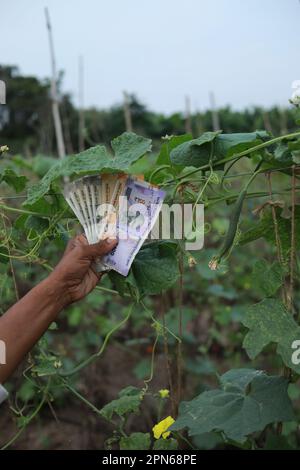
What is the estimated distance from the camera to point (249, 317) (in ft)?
3.22

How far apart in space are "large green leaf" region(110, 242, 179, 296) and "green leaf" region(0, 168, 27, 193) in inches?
11.6

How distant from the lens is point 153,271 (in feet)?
3.73

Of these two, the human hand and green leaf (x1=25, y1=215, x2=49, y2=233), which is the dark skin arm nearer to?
the human hand

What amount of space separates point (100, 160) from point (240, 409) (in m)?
0.52

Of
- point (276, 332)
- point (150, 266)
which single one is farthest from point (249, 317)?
point (150, 266)

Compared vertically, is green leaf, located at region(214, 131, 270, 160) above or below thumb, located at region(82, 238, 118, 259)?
above

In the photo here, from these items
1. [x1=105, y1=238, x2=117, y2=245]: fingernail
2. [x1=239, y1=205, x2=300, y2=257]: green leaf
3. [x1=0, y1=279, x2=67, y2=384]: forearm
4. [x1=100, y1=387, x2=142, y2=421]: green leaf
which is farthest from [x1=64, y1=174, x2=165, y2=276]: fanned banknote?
[x1=100, y1=387, x2=142, y2=421]: green leaf

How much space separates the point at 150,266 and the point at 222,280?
6.72 ft

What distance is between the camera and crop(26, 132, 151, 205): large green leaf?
1.01 meters

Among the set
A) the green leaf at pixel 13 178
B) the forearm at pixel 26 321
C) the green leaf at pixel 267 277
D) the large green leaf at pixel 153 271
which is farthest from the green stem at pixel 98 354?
the green leaf at pixel 13 178

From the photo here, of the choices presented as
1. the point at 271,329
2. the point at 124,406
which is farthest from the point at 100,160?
the point at 124,406

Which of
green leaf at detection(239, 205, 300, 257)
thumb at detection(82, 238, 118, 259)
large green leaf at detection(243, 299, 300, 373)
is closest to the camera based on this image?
large green leaf at detection(243, 299, 300, 373)

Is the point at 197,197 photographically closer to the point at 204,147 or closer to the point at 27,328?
the point at 204,147

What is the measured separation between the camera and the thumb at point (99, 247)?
1055 mm
